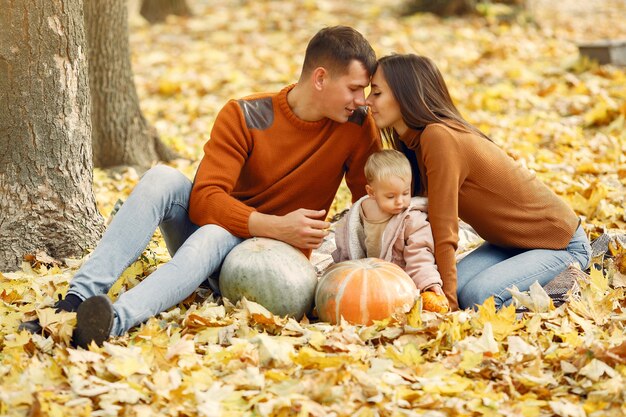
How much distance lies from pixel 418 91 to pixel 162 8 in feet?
30.9

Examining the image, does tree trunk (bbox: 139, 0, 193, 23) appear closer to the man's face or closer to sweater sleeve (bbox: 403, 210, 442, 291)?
the man's face

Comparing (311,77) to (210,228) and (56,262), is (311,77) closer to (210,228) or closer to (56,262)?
(210,228)

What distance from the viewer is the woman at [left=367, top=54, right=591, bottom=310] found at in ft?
12.6

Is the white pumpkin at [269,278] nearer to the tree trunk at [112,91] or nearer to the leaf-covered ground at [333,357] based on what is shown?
the leaf-covered ground at [333,357]

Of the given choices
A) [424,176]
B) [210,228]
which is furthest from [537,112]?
[210,228]

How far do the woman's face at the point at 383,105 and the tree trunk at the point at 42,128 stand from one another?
1.56m

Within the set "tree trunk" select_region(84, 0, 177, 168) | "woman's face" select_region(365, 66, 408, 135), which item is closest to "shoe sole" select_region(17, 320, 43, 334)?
"woman's face" select_region(365, 66, 408, 135)

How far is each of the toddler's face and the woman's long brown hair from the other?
301 mm

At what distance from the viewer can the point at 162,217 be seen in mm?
3906

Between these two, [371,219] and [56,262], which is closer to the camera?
[371,219]

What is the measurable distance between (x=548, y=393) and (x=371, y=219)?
136 centimetres

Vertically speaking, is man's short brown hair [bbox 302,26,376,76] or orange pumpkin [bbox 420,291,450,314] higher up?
man's short brown hair [bbox 302,26,376,76]

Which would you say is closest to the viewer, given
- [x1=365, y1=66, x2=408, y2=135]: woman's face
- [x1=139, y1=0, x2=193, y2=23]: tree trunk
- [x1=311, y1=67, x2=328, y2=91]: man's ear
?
[x1=365, y1=66, x2=408, y2=135]: woman's face

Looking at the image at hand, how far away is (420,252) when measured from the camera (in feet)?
12.6
